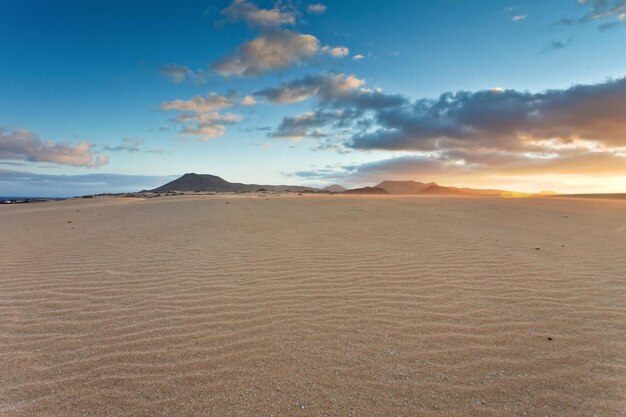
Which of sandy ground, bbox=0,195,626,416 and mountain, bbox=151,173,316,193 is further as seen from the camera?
mountain, bbox=151,173,316,193

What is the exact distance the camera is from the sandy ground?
2898mm

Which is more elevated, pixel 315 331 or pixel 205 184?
pixel 205 184

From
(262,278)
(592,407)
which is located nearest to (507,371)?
(592,407)

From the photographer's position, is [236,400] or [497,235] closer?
[236,400]

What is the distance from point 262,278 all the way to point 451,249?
4428mm

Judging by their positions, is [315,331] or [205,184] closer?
[315,331]

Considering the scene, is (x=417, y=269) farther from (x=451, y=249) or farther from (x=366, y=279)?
(x=451, y=249)

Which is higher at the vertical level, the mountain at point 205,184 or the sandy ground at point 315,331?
the mountain at point 205,184

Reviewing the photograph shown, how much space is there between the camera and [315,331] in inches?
158

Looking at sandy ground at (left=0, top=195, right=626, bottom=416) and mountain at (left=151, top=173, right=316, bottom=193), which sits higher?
Result: mountain at (left=151, top=173, right=316, bottom=193)

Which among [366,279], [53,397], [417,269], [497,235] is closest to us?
[53,397]

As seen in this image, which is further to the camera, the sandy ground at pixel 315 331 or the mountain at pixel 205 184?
the mountain at pixel 205 184

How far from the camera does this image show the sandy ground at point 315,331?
2.90 meters

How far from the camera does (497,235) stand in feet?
33.2
